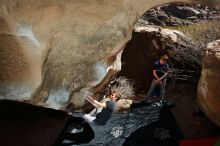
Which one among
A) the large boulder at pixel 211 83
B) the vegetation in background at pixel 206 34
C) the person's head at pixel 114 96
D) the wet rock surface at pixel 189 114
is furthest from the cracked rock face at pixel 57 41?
the vegetation in background at pixel 206 34

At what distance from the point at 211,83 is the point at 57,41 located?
2.79m

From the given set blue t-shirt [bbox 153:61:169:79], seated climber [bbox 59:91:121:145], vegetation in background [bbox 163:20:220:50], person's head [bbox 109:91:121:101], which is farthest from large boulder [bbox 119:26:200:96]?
seated climber [bbox 59:91:121:145]

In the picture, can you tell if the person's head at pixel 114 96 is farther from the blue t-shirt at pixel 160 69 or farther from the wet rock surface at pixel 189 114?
the blue t-shirt at pixel 160 69

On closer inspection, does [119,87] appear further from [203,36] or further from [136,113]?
[136,113]

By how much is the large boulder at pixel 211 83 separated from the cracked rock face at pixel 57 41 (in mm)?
2243

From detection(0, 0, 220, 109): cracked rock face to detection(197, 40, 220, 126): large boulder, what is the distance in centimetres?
→ 224

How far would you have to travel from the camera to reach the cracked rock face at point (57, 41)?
3.43m

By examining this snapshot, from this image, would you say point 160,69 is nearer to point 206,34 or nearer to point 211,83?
point 211,83

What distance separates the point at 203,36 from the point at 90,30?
25.2 ft

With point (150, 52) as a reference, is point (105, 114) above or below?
above

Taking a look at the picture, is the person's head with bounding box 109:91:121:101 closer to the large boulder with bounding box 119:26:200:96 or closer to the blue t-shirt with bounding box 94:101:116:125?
the large boulder with bounding box 119:26:200:96

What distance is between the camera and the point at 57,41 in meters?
3.69

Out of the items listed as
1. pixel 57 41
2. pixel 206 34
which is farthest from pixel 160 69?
pixel 57 41

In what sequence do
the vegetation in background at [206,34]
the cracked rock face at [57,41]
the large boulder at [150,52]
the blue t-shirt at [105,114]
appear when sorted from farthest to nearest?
the large boulder at [150,52] < the vegetation in background at [206,34] < the blue t-shirt at [105,114] < the cracked rock face at [57,41]
